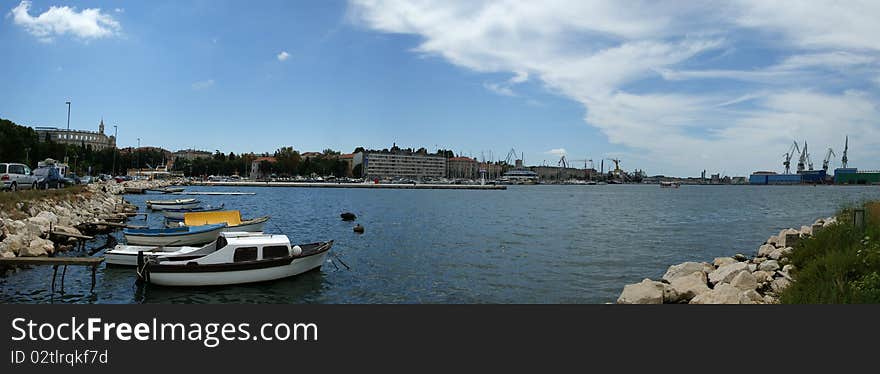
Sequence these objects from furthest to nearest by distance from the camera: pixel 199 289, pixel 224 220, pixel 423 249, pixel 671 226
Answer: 1. pixel 671 226
2. pixel 224 220
3. pixel 423 249
4. pixel 199 289

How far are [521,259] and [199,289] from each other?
16.2 m

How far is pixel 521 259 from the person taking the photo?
3011cm

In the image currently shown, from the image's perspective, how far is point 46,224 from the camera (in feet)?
96.9

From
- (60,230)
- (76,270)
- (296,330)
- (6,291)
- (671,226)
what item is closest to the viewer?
(296,330)

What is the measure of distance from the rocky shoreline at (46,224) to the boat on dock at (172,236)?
8.30 feet

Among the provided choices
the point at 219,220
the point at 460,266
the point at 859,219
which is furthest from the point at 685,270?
the point at 219,220

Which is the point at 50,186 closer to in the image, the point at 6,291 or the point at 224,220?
the point at 224,220

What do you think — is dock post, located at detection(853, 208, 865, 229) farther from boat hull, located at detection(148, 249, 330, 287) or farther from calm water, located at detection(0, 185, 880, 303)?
boat hull, located at detection(148, 249, 330, 287)

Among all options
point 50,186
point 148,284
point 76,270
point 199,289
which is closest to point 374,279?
point 199,289

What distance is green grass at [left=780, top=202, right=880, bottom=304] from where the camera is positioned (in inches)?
450

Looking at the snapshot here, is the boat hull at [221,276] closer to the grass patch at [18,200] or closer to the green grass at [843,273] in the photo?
the grass patch at [18,200]

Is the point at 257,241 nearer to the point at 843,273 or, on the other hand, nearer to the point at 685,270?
the point at 685,270

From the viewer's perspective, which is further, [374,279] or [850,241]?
[374,279]

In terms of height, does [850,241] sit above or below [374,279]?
above
